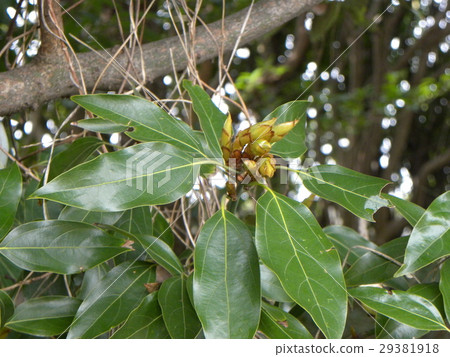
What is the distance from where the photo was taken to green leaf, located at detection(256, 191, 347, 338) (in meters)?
0.55

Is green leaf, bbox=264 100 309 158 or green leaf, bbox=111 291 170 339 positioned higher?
green leaf, bbox=264 100 309 158

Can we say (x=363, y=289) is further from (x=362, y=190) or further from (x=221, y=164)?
(x=221, y=164)

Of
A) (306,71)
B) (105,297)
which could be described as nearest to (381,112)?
(306,71)

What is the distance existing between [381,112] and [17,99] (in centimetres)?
179

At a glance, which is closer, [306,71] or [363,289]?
[363,289]

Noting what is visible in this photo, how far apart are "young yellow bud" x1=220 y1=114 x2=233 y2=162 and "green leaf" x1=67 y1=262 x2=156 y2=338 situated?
19cm

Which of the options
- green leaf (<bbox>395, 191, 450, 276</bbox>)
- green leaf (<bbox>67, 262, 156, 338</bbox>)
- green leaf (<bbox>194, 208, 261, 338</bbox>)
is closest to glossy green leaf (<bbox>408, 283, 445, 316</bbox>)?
green leaf (<bbox>395, 191, 450, 276</bbox>)

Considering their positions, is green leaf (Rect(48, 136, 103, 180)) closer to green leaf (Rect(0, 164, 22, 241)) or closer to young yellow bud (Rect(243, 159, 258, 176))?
Answer: green leaf (Rect(0, 164, 22, 241))

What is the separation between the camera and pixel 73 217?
710 mm

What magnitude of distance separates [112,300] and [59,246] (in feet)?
0.30

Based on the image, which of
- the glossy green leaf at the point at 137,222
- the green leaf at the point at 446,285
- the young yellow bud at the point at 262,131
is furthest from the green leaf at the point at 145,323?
the green leaf at the point at 446,285

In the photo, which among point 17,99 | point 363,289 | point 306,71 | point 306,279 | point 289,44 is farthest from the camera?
point 289,44
